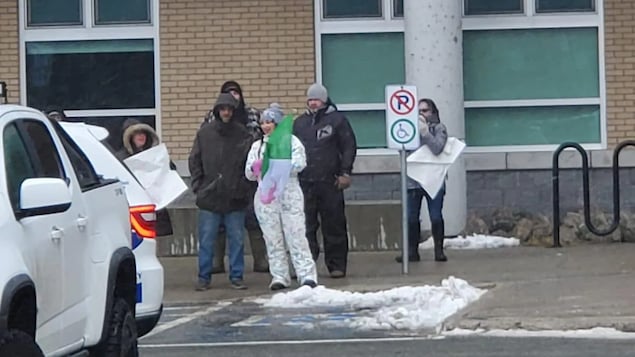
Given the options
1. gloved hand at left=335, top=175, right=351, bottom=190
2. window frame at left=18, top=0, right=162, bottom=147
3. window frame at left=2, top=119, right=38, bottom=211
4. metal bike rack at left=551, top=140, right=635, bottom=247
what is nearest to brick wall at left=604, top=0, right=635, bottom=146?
metal bike rack at left=551, top=140, right=635, bottom=247

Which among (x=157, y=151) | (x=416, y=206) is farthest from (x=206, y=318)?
(x=416, y=206)

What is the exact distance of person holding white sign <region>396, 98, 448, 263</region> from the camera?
1477cm

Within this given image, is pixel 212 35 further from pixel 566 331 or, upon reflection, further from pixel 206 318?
pixel 566 331

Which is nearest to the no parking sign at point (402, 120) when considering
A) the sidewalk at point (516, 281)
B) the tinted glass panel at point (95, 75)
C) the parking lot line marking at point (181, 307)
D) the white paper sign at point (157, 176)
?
the sidewalk at point (516, 281)

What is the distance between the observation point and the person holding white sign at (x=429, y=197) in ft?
48.4

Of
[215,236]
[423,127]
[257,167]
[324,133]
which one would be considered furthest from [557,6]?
[215,236]

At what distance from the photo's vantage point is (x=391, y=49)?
1761 cm

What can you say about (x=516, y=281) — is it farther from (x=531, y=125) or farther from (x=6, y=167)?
(x=6, y=167)

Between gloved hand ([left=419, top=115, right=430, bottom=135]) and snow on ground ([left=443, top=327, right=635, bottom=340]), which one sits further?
gloved hand ([left=419, top=115, right=430, bottom=135])

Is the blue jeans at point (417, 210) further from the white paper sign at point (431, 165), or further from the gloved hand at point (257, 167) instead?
the gloved hand at point (257, 167)

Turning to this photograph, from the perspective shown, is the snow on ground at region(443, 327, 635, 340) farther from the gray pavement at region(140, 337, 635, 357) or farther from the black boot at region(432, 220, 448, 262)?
the black boot at region(432, 220, 448, 262)

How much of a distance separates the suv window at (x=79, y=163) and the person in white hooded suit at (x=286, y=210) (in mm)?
4997

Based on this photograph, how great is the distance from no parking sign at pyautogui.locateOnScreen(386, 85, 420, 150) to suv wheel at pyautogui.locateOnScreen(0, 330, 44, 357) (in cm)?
802

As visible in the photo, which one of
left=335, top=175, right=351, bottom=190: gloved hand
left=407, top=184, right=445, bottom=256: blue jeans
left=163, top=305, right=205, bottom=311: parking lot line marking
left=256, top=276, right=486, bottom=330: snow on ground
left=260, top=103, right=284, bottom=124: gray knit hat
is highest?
left=260, top=103, right=284, bottom=124: gray knit hat
